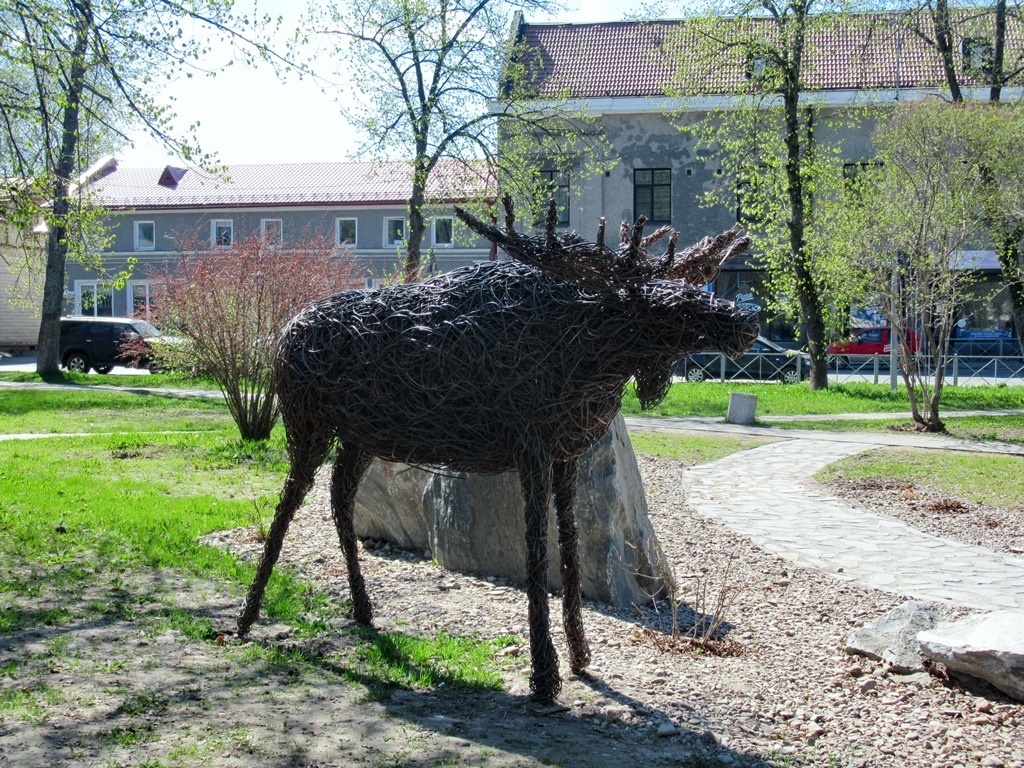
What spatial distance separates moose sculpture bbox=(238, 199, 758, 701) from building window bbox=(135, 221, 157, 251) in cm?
3925

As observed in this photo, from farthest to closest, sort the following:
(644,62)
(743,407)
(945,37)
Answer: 1. (644,62)
2. (945,37)
3. (743,407)

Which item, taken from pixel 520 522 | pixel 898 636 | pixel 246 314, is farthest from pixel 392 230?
pixel 898 636

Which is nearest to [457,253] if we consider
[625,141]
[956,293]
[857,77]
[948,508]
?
[625,141]

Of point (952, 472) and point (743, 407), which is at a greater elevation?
point (743, 407)

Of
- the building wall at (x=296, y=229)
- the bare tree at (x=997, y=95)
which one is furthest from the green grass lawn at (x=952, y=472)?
the building wall at (x=296, y=229)

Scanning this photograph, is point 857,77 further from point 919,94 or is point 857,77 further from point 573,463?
point 573,463

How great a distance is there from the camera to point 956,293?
1515 cm

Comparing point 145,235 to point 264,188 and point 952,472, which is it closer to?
point 264,188

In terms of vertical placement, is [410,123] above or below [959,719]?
above

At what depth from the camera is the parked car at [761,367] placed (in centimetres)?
2531

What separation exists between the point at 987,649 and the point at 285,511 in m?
3.83

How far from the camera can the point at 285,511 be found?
5.36 meters

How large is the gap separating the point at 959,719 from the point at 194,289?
10.7 meters

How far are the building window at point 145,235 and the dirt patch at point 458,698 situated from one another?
1487 inches
